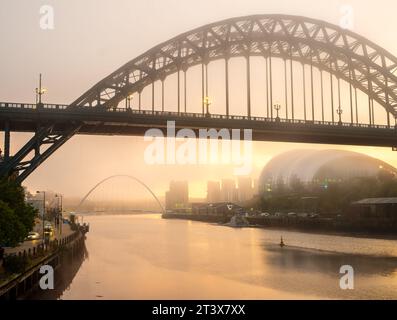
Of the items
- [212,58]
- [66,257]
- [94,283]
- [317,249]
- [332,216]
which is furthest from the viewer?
[332,216]

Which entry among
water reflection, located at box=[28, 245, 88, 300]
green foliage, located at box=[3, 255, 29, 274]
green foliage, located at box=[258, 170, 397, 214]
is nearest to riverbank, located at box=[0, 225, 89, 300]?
green foliage, located at box=[3, 255, 29, 274]

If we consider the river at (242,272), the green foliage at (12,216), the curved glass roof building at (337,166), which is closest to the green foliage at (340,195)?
the curved glass roof building at (337,166)

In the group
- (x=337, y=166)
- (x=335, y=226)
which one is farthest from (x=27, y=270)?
(x=337, y=166)

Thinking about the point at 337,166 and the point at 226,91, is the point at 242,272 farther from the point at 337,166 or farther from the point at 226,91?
A: the point at 337,166

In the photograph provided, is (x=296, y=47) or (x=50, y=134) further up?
(x=296, y=47)

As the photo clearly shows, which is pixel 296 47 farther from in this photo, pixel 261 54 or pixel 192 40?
pixel 192 40

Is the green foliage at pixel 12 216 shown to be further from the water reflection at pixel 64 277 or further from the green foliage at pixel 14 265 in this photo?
the water reflection at pixel 64 277
